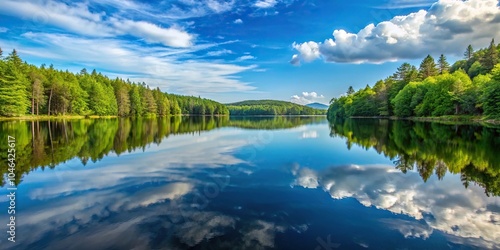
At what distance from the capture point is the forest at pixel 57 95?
58562 millimetres

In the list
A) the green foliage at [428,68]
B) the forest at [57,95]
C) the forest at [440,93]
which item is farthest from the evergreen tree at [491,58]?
the forest at [57,95]

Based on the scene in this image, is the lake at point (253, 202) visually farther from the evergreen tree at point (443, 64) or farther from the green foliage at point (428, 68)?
the evergreen tree at point (443, 64)

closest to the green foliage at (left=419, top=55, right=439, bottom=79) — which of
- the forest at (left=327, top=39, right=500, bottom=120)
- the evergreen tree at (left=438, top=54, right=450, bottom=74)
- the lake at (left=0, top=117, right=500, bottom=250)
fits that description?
the forest at (left=327, top=39, right=500, bottom=120)

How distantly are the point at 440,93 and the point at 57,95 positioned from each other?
312 ft

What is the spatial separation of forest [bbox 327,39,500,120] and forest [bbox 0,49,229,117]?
88623 millimetres

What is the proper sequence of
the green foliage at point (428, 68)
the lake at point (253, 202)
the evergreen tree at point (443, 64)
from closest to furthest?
the lake at point (253, 202) < the green foliage at point (428, 68) < the evergreen tree at point (443, 64)

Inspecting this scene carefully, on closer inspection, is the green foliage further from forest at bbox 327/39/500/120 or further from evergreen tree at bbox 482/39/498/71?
evergreen tree at bbox 482/39/498/71

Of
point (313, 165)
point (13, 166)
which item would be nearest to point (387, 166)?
point (313, 165)

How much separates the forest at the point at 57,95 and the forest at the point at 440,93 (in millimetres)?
88623

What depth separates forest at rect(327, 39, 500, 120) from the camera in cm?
5381

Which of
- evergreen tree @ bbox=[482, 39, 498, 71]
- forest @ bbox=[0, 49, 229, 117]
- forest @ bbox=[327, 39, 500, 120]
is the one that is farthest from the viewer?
evergreen tree @ bbox=[482, 39, 498, 71]

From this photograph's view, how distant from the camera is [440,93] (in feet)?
226

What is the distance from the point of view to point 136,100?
110 meters

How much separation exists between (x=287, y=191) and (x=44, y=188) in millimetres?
9167
